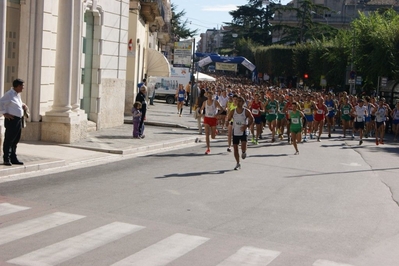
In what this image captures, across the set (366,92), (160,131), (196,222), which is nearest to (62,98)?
(160,131)

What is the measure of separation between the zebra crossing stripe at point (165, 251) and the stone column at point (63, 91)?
1029 cm

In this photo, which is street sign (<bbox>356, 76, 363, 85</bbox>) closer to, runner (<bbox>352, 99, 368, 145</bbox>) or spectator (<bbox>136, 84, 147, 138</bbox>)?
runner (<bbox>352, 99, 368, 145</bbox>)

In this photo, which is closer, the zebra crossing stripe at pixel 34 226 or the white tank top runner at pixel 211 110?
the zebra crossing stripe at pixel 34 226

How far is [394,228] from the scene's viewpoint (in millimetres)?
10477

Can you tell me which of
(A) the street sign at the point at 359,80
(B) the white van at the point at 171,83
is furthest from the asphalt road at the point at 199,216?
(B) the white van at the point at 171,83

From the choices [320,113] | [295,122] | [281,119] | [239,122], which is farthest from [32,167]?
[320,113]

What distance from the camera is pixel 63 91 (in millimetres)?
19000

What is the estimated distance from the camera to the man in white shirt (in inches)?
544

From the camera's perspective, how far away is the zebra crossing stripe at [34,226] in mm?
8508

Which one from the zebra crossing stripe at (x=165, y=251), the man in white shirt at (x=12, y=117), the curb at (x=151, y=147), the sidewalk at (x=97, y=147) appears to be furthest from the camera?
the curb at (x=151, y=147)

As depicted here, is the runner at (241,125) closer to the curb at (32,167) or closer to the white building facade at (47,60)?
the curb at (32,167)

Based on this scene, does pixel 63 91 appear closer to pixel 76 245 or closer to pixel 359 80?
pixel 76 245

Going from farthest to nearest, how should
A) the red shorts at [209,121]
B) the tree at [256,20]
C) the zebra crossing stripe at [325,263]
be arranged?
the tree at [256,20], the red shorts at [209,121], the zebra crossing stripe at [325,263]

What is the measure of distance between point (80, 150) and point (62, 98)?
76.7 inches
